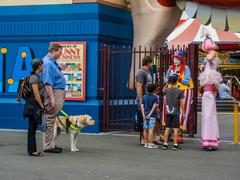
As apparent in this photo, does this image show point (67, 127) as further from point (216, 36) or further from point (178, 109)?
point (216, 36)

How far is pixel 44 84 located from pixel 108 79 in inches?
142

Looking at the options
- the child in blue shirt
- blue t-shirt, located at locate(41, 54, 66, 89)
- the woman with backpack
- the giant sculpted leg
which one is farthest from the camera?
the giant sculpted leg

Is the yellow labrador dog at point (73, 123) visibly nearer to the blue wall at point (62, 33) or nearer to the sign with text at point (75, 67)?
the blue wall at point (62, 33)

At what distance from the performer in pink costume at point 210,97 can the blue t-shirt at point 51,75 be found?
2.76 metres

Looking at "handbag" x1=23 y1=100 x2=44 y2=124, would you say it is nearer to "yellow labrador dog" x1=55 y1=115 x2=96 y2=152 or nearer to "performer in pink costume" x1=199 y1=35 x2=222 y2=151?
"yellow labrador dog" x1=55 y1=115 x2=96 y2=152

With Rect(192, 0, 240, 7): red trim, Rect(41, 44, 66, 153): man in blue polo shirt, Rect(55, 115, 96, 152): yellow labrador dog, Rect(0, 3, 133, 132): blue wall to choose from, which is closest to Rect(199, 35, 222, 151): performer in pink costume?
Rect(192, 0, 240, 7): red trim

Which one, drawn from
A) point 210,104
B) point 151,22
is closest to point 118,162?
point 210,104

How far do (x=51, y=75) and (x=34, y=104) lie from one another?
65 cm

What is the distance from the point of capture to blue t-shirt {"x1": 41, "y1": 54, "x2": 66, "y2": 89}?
9.60m

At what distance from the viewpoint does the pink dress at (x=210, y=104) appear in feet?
34.6

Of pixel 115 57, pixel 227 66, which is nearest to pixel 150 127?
pixel 115 57

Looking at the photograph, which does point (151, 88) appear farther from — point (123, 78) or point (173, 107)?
point (123, 78)

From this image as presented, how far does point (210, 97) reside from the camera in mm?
10586

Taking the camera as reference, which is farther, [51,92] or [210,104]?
[210,104]
